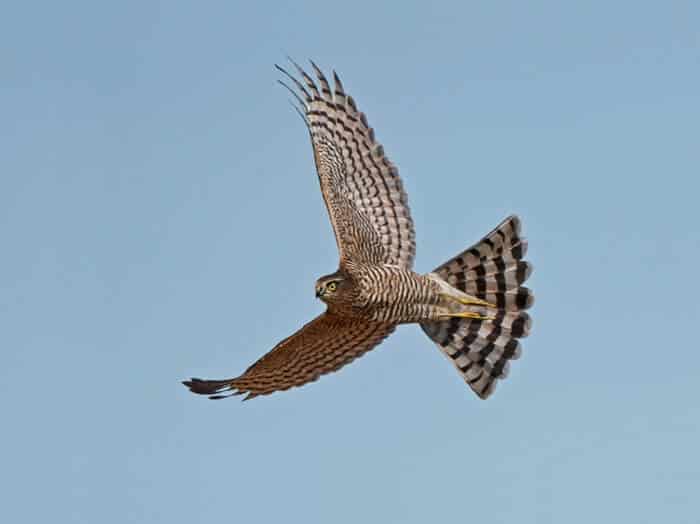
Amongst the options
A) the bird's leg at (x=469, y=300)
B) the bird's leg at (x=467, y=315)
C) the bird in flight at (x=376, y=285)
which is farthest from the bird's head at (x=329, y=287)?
the bird's leg at (x=467, y=315)

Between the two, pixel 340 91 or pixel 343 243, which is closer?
pixel 343 243

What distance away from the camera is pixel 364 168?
19.4 meters

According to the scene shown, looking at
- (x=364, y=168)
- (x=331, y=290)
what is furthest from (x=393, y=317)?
(x=364, y=168)

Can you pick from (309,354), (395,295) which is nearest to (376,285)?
(395,295)

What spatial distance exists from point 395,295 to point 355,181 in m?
1.84

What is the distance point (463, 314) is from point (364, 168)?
2376 mm

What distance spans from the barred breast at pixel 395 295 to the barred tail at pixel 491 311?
65 centimetres

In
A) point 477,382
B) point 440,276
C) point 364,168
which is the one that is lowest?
point 477,382

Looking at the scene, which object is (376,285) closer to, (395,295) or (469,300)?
(395,295)

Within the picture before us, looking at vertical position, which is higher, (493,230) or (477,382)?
(493,230)

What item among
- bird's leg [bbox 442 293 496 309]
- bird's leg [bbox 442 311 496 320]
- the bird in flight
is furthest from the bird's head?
bird's leg [bbox 442 311 496 320]

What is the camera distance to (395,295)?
1845 cm

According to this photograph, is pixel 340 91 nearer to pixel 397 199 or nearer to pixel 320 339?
pixel 397 199

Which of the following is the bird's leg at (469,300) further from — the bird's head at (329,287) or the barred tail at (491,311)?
the bird's head at (329,287)
